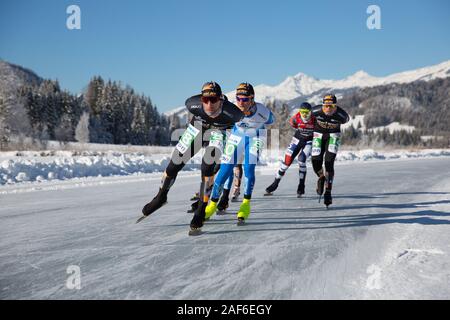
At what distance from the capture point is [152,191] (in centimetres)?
840

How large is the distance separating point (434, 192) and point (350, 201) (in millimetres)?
2471

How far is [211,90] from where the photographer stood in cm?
433

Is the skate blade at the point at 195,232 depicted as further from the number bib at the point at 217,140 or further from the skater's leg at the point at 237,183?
the skater's leg at the point at 237,183

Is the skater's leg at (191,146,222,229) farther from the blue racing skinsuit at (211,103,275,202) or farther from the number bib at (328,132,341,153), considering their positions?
the number bib at (328,132,341,153)

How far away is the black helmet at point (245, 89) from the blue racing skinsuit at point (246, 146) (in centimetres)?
32

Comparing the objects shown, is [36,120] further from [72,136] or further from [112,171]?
[112,171]

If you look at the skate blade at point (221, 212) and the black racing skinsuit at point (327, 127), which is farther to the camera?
the black racing skinsuit at point (327, 127)

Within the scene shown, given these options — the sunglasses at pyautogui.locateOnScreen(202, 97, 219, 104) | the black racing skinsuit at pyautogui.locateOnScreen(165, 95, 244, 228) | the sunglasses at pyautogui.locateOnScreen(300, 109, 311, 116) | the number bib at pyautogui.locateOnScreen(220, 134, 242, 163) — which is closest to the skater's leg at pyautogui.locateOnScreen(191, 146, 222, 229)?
the black racing skinsuit at pyautogui.locateOnScreen(165, 95, 244, 228)

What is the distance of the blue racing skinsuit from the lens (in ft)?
16.1

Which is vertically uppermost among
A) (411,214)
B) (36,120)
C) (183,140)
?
(36,120)

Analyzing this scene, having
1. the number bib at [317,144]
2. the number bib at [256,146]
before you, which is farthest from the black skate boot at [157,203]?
the number bib at [317,144]

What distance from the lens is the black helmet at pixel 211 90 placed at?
14.2 feet

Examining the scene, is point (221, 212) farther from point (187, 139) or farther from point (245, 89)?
point (245, 89)
